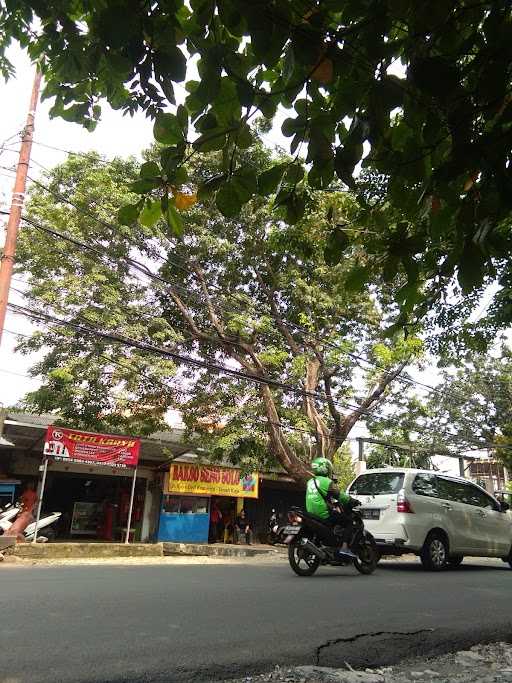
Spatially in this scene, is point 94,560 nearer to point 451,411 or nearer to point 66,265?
point 66,265

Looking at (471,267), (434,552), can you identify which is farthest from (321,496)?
(471,267)

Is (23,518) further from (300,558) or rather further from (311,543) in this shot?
(311,543)

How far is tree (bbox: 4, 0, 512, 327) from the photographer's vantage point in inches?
89.2

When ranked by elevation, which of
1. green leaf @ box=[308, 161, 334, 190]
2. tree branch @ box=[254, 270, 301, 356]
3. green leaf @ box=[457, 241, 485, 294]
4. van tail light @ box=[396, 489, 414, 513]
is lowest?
van tail light @ box=[396, 489, 414, 513]

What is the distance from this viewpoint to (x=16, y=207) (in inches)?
473

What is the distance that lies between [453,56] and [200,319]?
1551 cm

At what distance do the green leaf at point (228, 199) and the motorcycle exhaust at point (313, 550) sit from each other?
6516 millimetres

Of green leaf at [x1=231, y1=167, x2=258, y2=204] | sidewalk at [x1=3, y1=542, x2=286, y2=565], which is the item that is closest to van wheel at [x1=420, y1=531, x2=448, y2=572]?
sidewalk at [x1=3, y1=542, x2=286, y2=565]

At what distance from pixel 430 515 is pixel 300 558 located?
2671 millimetres

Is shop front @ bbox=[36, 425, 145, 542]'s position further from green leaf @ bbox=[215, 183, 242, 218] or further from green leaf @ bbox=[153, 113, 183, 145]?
green leaf @ bbox=[153, 113, 183, 145]

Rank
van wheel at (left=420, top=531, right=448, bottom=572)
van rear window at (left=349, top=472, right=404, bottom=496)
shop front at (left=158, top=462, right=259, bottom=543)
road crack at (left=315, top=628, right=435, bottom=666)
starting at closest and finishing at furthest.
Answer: road crack at (left=315, top=628, right=435, bottom=666) → van wheel at (left=420, top=531, right=448, bottom=572) → van rear window at (left=349, top=472, right=404, bottom=496) → shop front at (left=158, top=462, right=259, bottom=543)

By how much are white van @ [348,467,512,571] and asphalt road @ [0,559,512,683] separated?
5.30 feet

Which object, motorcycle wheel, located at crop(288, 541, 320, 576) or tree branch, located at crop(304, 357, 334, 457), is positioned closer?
motorcycle wheel, located at crop(288, 541, 320, 576)

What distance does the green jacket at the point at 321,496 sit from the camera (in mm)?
8320
